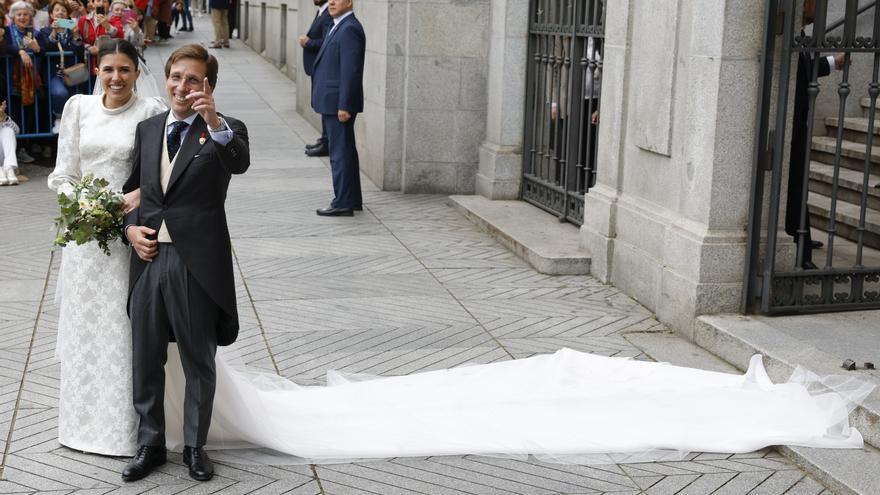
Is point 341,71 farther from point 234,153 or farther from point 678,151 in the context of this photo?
point 234,153

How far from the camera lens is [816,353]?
6.62 m

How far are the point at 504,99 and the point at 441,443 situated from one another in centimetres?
666

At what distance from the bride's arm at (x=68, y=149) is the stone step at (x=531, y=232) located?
4.52 meters

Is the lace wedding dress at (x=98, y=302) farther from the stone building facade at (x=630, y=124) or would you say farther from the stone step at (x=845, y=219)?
the stone step at (x=845, y=219)

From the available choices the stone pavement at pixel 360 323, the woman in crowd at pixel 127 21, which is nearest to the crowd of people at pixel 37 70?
the stone pavement at pixel 360 323

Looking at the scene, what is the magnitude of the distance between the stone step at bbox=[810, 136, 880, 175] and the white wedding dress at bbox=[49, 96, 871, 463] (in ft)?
12.9

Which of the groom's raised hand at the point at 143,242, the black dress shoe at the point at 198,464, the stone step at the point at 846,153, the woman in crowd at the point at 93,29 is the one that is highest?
the woman in crowd at the point at 93,29

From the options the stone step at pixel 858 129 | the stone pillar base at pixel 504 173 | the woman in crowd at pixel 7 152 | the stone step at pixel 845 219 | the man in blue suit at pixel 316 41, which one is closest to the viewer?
the stone step at pixel 845 219

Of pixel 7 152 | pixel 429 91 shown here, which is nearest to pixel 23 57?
pixel 7 152

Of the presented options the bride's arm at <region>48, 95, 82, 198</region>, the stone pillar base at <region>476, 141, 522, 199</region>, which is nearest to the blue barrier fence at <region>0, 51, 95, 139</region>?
the stone pillar base at <region>476, 141, 522, 199</region>

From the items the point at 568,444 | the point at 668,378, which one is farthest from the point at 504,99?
the point at 568,444

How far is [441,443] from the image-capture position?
18.9 ft

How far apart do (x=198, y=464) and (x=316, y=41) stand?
33.0 feet

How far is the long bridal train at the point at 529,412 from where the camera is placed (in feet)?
18.7
